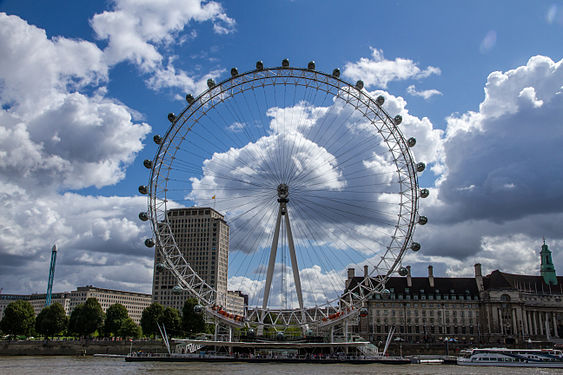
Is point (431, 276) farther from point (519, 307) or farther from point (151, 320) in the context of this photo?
point (151, 320)

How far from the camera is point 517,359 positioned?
81.2m

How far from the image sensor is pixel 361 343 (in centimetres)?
8244

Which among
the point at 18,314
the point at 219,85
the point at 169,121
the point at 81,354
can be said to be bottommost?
the point at 81,354

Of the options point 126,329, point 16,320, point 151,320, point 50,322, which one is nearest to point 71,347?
point 50,322

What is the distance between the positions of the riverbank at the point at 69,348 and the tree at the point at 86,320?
30.9 feet

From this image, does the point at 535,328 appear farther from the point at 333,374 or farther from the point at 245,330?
the point at 333,374

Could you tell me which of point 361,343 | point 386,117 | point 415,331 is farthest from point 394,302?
point 386,117

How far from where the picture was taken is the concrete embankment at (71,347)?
336 ft

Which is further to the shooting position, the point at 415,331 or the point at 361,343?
the point at 415,331

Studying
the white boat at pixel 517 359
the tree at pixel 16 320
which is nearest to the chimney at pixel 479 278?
the white boat at pixel 517 359

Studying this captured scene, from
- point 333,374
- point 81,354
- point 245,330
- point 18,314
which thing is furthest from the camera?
point 18,314

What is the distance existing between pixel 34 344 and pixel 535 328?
116 m

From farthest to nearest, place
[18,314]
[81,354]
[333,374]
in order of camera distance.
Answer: [18,314] < [81,354] < [333,374]

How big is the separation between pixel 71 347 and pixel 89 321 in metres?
11.6
